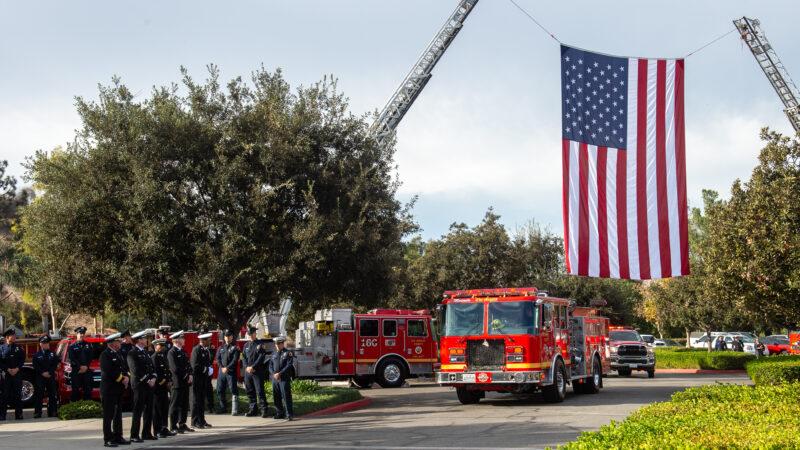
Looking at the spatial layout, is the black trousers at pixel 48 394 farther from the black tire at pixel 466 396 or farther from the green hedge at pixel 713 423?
the green hedge at pixel 713 423

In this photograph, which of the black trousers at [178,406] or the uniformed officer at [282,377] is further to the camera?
the uniformed officer at [282,377]

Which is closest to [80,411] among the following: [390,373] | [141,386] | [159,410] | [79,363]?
[79,363]

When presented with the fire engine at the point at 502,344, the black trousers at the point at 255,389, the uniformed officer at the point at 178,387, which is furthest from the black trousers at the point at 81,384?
the fire engine at the point at 502,344

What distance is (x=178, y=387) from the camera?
45.2ft

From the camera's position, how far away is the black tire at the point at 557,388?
708 inches

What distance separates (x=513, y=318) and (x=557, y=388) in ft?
7.33

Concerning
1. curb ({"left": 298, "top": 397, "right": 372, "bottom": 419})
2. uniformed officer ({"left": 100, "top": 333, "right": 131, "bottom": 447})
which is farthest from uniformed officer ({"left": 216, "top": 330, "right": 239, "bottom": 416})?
uniformed officer ({"left": 100, "top": 333, "right": 131, "bottom": 447})

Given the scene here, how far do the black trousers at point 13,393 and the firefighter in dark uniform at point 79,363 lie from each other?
1091 mm

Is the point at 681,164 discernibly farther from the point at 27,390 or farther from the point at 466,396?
the point at 27,390

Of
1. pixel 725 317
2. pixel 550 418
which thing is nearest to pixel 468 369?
pixel 550 418

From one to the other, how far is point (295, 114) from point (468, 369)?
7.47m

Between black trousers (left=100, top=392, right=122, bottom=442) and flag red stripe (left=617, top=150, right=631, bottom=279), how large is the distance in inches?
393

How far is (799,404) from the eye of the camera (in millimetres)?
9797

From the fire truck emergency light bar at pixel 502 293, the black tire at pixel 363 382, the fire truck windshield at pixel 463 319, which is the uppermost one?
the fire truck emergency light bar at pixel 502 293
